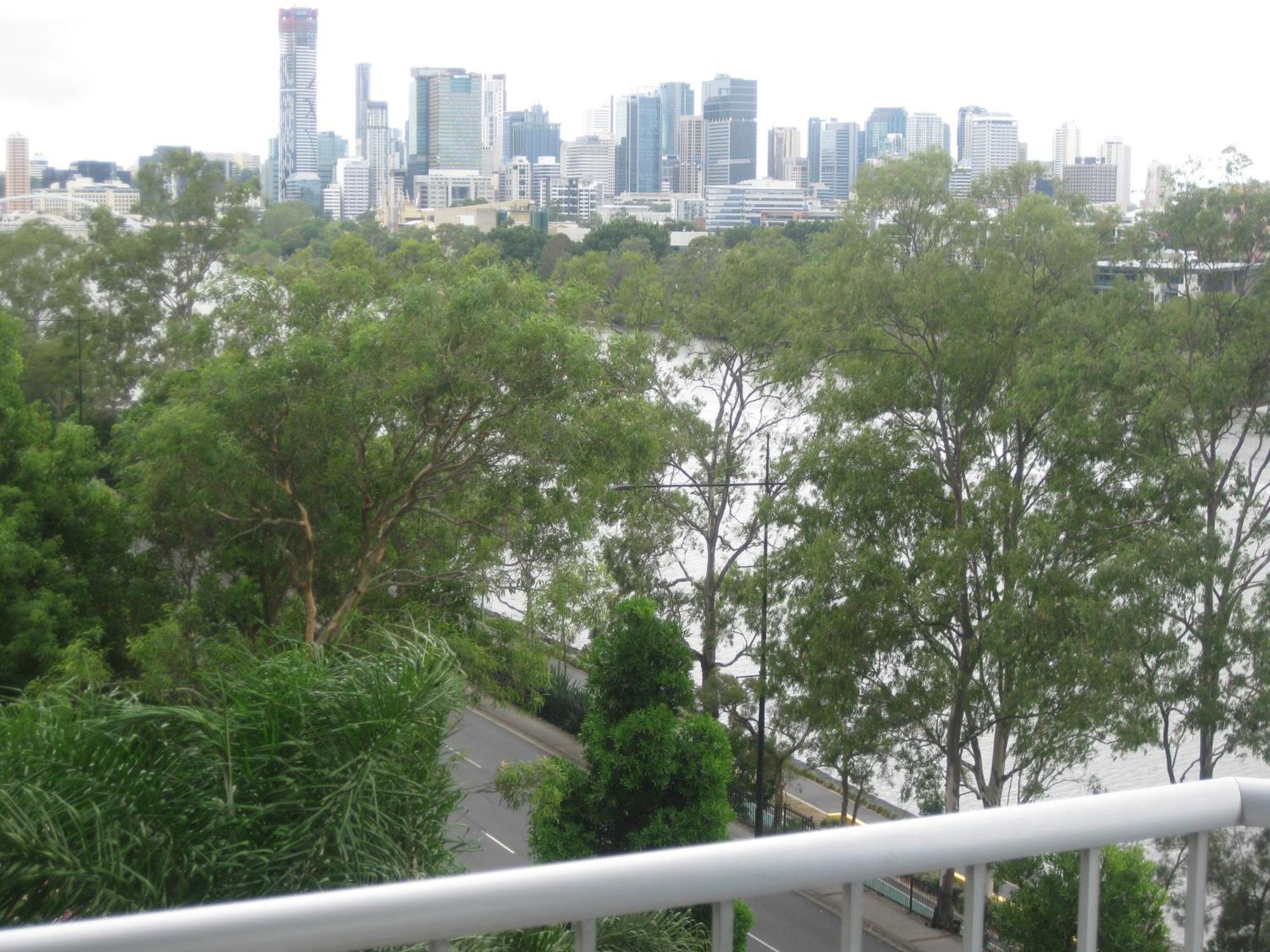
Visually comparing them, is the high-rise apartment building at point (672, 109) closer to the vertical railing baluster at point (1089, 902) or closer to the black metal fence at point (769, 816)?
the black metal fence at point (769, 816)

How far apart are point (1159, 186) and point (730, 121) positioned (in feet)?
105

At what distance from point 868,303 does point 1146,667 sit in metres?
3.80

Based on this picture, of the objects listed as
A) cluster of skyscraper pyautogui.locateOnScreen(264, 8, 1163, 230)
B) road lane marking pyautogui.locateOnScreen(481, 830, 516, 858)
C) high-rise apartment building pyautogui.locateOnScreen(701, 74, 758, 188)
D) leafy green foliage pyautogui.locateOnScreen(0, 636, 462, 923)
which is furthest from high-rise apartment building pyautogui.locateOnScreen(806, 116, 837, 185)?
leafy green foliage pyautogui.locateOnScreen(0, 636, 462, 923)

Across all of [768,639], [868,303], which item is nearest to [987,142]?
[868,303]

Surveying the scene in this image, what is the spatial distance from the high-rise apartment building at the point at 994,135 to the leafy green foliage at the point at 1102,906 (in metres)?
16.5

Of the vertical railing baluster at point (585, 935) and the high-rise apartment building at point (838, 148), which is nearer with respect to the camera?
the vertical railing baluster at point (585, 935)

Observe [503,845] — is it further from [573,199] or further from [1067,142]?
[573,199]

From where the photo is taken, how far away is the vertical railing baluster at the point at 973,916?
880 millimetres

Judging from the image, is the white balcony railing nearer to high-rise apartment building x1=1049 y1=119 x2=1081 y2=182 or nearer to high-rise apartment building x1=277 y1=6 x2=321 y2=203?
high-rise apartment building x1=1049 y1=119 x2=1081 y2=182

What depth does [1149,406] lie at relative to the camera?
9.79m

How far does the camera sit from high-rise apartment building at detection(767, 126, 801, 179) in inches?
1389

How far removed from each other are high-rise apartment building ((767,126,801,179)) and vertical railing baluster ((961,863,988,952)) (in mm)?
34421

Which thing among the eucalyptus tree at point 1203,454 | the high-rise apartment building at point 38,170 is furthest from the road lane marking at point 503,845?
the high-rise apartment building at point 38,170

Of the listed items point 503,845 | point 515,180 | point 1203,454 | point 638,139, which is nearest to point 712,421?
point 503,845
